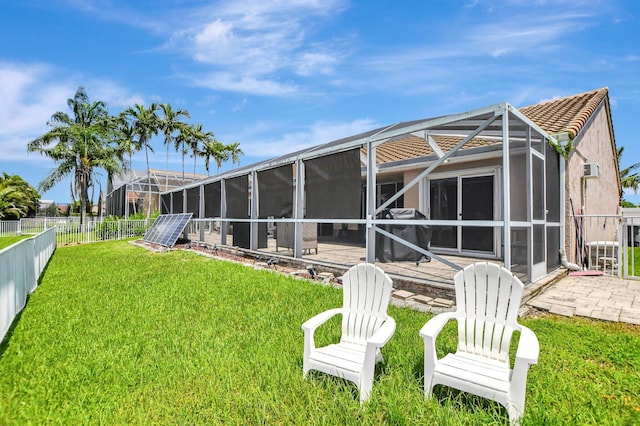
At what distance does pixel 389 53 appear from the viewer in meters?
8.70

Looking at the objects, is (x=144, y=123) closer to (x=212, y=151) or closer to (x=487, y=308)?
(x=212, y=151)

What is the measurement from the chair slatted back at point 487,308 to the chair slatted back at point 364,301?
27.3 inches

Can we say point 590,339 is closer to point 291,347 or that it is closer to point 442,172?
point 291,347

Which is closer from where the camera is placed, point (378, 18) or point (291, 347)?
point (291, 347)

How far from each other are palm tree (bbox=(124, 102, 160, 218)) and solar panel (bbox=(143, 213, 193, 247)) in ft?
45.2

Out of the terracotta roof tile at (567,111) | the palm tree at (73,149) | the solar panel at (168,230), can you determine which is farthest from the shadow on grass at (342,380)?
the palm tree at (73,149)

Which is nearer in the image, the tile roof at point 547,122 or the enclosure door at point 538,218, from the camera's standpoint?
the enclosure door at point 538,218

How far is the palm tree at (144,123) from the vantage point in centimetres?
2716

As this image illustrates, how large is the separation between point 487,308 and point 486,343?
0.98 ft

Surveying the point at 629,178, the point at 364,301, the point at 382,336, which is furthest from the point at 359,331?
the point at 629,178

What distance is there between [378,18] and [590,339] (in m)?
7.73

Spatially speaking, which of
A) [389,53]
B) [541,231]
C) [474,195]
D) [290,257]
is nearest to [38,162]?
[290,257]

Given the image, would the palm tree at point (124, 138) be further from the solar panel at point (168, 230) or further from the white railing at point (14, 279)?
the white railing at point (14, 279)

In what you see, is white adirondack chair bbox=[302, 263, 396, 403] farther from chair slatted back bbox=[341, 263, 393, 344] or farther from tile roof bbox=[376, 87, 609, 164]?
tile roof bbox=[376, 87, 609, 164]
